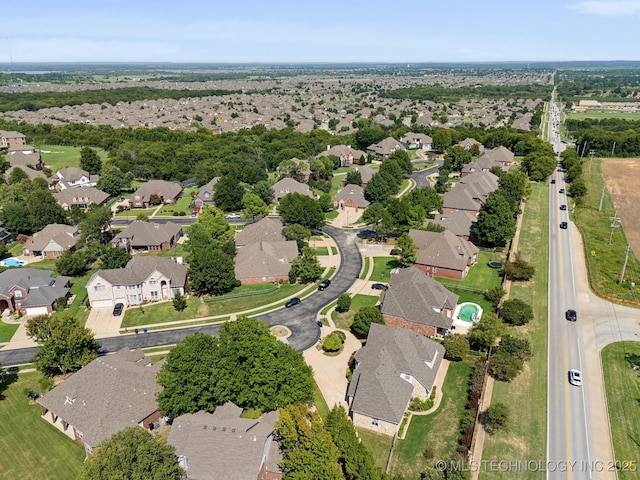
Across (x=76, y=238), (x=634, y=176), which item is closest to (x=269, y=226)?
(x=76, y=238)

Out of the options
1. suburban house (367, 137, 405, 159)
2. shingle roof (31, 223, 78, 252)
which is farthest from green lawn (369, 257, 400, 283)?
suburban house (367, 137, 405, 159)

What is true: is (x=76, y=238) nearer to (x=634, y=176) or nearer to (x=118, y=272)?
(x=118, y=272)

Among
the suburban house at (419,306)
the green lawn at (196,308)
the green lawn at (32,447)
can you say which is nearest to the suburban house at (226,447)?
the green lawn at (32,447)

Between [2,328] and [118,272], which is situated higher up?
[118,272]

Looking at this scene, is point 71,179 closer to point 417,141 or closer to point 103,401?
point 103,401

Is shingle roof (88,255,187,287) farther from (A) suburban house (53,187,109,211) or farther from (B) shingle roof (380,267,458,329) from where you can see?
(A) suburban house (53,187,109,211)

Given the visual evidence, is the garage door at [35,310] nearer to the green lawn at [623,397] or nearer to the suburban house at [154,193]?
the suburban house at [154,193]
